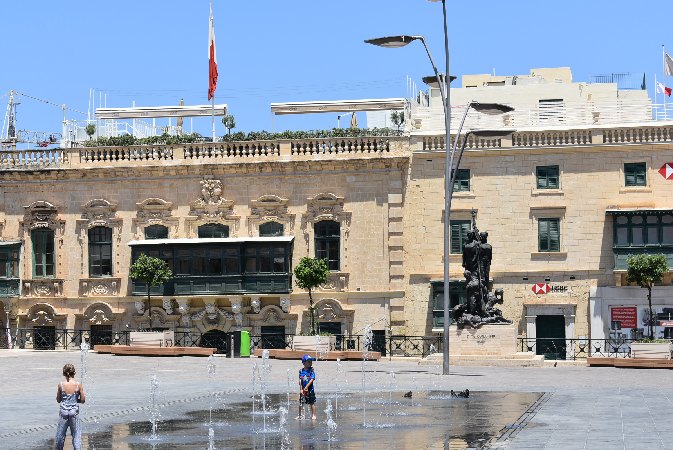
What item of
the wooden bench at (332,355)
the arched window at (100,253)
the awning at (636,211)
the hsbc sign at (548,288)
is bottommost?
the wooden bench at (332,355)

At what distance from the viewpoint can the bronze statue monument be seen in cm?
3928

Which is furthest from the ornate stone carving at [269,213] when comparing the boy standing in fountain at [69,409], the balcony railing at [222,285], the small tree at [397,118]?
the boy standing in fountain at [69,409]

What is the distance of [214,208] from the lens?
166ft

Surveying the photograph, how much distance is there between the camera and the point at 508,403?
2584 cm

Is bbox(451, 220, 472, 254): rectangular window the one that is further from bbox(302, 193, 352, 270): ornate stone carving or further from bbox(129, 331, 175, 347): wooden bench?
bbox(129, 331, 175, 347): wooden bench

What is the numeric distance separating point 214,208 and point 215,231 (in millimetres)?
906

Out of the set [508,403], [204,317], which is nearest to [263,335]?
[204,317]

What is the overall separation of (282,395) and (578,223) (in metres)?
22.2

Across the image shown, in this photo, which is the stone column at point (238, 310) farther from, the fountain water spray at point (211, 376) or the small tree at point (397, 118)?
the small tree at point (397, 118)

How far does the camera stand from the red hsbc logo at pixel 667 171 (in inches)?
1884

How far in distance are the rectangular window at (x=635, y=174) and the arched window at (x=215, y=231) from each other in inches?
611

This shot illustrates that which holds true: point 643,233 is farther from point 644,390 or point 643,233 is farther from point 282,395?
point 282,395

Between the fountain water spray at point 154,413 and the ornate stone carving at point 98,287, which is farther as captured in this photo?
the ornate stone carving at point 98,287

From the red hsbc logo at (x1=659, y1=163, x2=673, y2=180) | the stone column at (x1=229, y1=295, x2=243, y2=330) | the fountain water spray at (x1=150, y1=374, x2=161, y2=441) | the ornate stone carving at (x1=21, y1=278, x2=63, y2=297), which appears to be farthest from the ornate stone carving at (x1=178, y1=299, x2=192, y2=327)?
the fountain water spray at (x1=150, y1=374, x2=161, y2=441)
